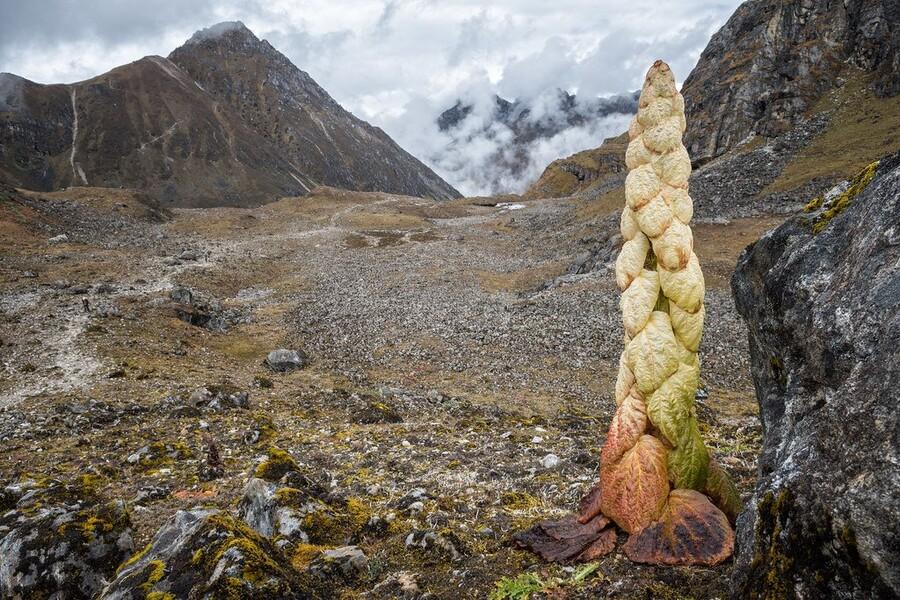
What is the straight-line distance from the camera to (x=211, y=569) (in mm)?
4434

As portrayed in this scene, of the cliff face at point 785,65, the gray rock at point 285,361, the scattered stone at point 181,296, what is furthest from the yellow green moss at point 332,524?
the cliff face at point 785,65

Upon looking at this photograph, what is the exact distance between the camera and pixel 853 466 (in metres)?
2.52

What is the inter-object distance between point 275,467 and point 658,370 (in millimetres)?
6521

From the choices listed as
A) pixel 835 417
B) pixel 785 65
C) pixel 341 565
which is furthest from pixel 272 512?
pixel 785 65

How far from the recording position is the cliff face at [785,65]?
2272 inches

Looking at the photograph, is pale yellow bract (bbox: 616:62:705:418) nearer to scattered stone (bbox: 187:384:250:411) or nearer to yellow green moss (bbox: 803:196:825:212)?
yellow green moss (bbox: 803:196:825:212)

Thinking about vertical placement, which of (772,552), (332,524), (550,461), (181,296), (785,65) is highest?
(785,65)

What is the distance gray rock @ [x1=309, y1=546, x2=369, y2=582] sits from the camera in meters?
5.32

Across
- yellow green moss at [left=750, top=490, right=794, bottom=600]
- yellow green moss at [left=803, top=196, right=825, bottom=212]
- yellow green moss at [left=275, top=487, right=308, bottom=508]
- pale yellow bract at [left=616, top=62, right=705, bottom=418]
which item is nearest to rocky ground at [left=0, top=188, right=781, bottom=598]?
yellow green moss at [left=275, top=487, right=308, bottom=508]

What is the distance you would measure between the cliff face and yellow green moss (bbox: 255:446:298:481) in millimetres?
67004

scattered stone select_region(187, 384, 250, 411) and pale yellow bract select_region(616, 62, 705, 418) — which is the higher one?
pale yellow bract select_region(616, 62, 705, 418)

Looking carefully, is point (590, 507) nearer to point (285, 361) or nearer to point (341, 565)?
point (341, 565)

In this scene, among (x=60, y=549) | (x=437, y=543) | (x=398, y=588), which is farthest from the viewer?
(x=437, y=543)

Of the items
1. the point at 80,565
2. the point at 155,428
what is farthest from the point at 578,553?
the point at 155,428
